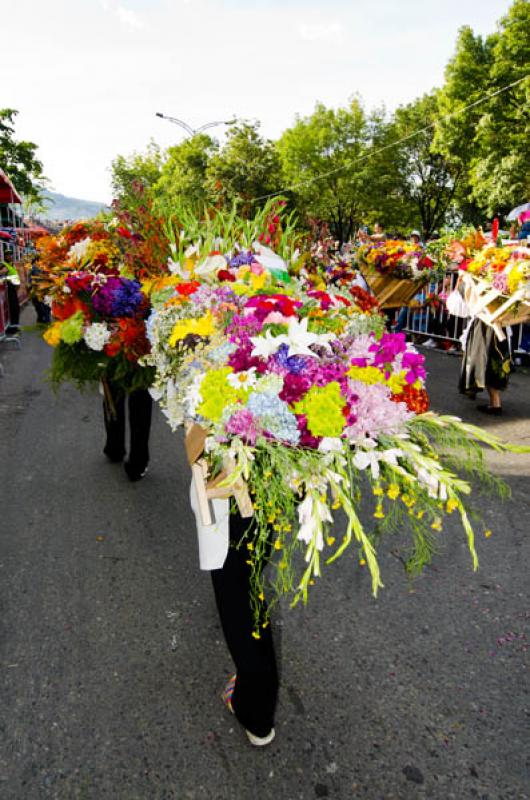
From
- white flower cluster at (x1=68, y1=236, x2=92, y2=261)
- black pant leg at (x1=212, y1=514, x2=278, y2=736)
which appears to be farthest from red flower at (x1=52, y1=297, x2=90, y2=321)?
black pant leg at (x1=212, y1=514, x2=278, y2=736)

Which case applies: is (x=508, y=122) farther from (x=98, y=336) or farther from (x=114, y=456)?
(x=98, y=336)

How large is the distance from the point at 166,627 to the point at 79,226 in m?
3.02

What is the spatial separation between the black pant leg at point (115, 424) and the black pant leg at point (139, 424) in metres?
0.13

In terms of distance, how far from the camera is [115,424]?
5098mm

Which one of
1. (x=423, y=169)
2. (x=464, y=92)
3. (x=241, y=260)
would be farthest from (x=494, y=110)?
(x=241, y=260)

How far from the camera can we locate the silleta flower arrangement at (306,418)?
1875 millimetres

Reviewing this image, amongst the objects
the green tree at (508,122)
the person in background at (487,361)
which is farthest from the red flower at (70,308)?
the green tree at (508,122)

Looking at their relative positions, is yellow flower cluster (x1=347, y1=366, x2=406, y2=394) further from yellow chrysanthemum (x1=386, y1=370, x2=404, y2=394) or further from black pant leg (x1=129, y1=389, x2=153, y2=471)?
black pant leg (x1=129, y1=389, x2=153, y2=471)

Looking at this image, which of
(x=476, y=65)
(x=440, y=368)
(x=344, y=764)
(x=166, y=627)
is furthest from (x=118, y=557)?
(x=476, y=65)

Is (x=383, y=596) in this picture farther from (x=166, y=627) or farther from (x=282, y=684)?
(x=166, y=627)

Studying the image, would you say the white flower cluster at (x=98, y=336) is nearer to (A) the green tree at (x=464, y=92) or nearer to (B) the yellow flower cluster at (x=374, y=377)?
(B) the yellow flower cluster at (x=374, y=377)

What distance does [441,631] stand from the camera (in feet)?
9.90

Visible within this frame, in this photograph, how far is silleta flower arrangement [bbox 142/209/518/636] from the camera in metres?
1.88

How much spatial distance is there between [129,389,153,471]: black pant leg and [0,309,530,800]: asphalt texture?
1.94 ft
